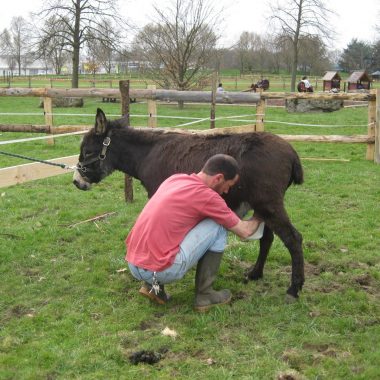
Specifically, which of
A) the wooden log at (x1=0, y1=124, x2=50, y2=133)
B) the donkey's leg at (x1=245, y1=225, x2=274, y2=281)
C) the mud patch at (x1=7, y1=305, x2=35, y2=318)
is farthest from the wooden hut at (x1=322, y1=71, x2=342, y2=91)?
the mud patch at (x1=7, y1=305, x2=35, y2=318)

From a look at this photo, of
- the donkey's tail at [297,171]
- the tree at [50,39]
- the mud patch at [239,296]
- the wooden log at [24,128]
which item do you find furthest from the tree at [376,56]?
the mud patch at [239,296]

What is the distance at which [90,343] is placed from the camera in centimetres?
357

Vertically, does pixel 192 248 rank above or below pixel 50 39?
below

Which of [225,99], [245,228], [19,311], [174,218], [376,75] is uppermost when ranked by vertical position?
[376,75]

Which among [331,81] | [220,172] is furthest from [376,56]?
[220,172]

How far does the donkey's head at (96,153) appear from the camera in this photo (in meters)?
5.27

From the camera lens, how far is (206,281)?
13.5 feet

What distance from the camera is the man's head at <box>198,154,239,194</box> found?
3.87 metres

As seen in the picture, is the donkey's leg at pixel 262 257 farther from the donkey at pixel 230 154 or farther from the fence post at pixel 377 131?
the fence post at pixel 377 131

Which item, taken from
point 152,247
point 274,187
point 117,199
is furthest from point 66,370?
point 117,199

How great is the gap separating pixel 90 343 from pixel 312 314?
1849mm

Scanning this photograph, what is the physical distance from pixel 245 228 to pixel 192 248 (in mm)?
500

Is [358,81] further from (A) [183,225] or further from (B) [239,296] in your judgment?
(A) [183,225]

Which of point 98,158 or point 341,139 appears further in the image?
point 341,139
